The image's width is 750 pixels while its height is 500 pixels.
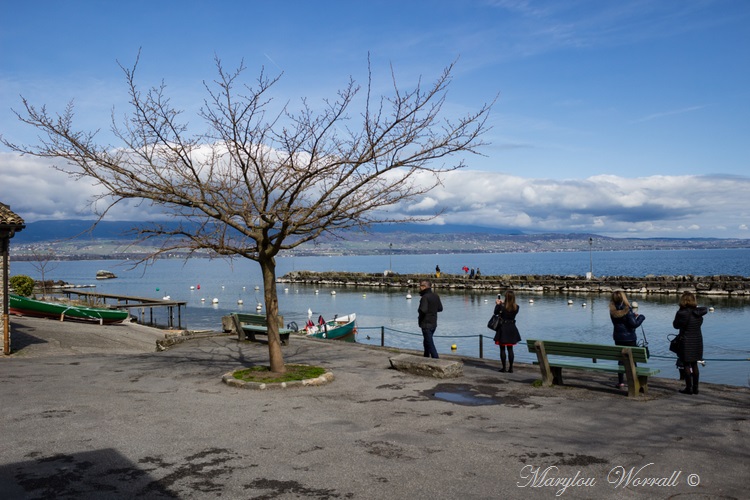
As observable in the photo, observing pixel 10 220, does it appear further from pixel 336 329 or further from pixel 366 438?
pixel 336 329

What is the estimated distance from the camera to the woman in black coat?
37.4ft

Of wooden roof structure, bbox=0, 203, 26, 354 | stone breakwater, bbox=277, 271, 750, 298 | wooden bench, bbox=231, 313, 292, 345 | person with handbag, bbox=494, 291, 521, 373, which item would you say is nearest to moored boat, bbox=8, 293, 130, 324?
wooden roof structure, bbox=0, 203, 26, 354

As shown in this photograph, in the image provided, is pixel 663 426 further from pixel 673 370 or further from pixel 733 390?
pixel 673 370

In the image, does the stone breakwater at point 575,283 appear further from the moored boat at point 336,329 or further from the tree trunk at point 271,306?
Answer: the tree trunk at point 271,306

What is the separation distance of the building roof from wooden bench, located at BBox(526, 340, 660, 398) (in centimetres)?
1441

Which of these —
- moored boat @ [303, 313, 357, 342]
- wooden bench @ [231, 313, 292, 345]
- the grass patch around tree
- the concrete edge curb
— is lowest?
moored boat @ [303, 313, 357, 342]

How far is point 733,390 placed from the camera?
12078 millimetres

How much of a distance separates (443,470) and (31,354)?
15.7 meters

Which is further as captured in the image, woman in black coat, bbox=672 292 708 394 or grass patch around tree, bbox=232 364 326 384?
grass patch around tree, bbox=232 364 326 384

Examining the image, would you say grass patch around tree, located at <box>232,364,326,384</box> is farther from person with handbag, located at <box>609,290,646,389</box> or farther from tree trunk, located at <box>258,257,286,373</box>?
person with handbag, located at <box>609,290,646,389</box>

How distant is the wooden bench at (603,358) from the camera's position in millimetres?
10930

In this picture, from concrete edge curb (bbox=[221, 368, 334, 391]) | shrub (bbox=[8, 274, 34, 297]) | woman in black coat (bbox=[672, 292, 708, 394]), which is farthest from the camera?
shrub (bbox=[8, 274, 34, 297])

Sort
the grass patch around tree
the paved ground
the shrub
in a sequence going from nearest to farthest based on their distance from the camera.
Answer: the paved ground → the grass patch around tree → the shrub

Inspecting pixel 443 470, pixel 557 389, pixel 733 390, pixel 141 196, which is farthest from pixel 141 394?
pixel 733 390
